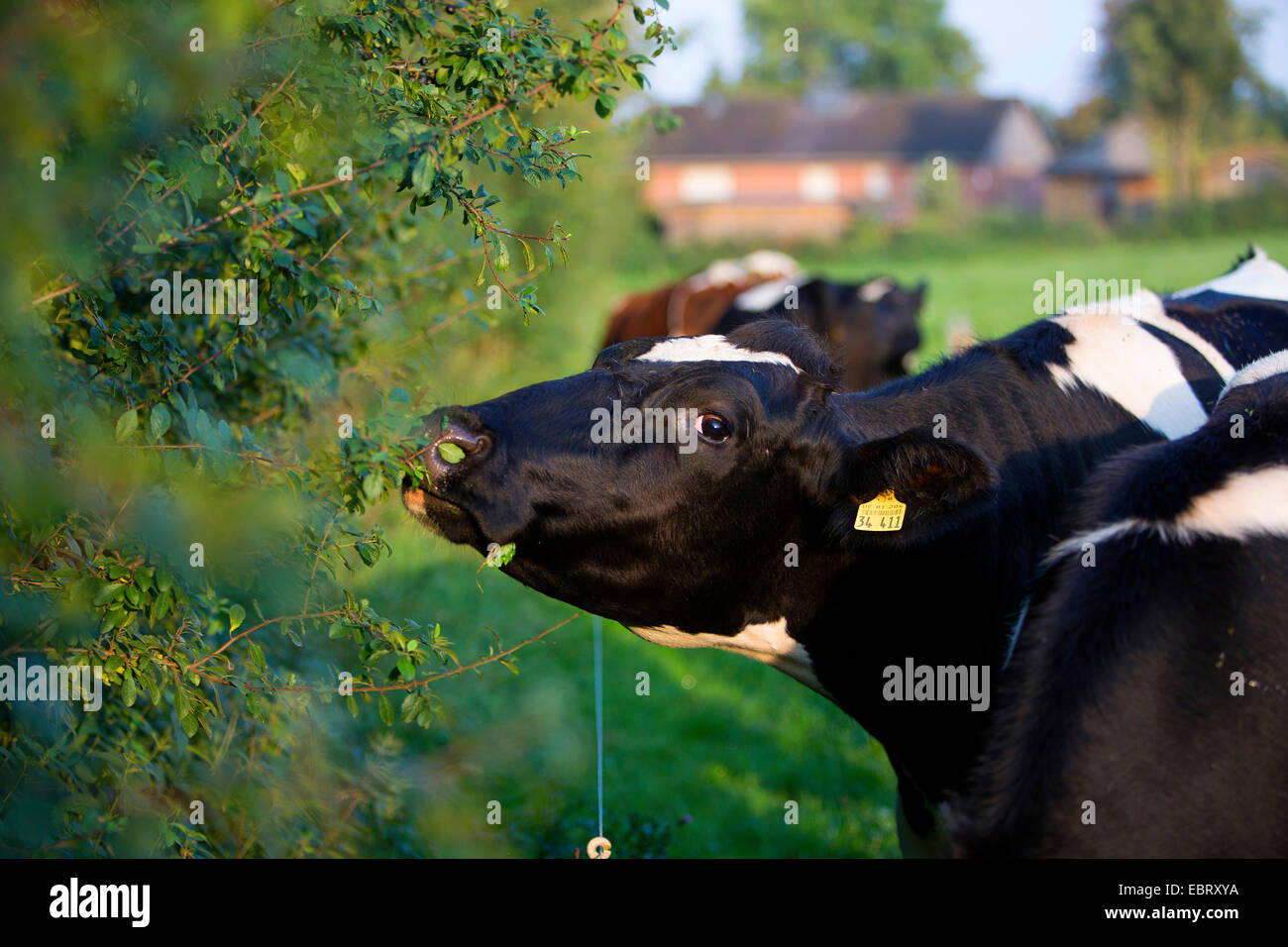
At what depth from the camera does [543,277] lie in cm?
1534

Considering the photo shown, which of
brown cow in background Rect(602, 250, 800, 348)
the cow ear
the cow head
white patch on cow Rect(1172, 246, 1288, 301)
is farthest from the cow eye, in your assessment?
brown cow in background Rect(602, 250, 800, 348)

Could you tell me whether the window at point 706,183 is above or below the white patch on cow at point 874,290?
above

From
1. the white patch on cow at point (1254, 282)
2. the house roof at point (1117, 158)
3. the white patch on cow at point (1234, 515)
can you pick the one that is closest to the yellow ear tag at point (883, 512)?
the white patch on cow at point (1234, 515)

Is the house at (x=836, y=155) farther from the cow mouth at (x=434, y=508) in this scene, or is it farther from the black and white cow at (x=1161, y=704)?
the black and white cow at (x=1161, y=704)

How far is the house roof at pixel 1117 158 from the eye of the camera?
69.8 m

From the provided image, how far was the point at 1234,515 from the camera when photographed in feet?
7.25

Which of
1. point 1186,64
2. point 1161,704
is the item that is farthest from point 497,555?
point 1186,64

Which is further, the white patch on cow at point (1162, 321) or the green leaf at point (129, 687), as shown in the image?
the white patch on cow at point (1162, 321)

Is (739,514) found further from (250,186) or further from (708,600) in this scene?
(250,186)

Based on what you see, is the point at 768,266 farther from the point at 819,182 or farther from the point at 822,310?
the point at 819,182

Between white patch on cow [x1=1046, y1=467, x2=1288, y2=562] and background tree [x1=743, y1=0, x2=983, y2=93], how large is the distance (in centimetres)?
8484

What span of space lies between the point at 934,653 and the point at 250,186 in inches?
85.5

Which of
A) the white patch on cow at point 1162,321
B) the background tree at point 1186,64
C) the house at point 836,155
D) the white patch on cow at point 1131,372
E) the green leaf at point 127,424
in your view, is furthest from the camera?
the house at point 836,155
